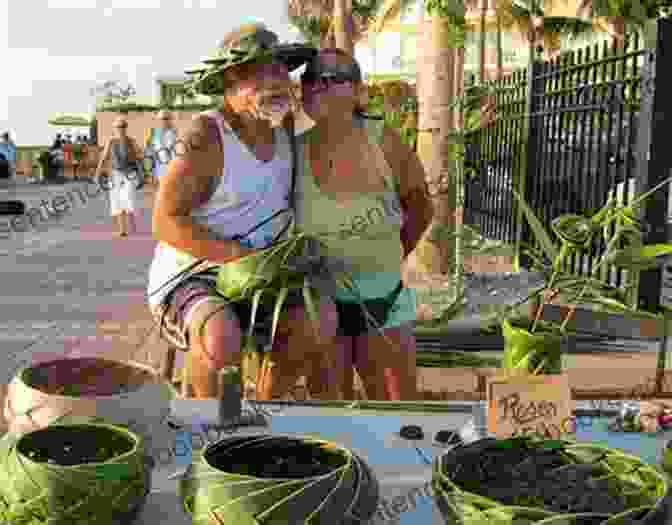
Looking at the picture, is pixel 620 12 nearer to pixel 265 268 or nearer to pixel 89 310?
pixel 89 310

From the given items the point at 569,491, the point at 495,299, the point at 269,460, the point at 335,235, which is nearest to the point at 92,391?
the point at 269,460

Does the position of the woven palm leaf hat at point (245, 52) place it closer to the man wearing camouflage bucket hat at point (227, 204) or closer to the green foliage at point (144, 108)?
the man wearing camouflage bucket hat at point (227, 204)

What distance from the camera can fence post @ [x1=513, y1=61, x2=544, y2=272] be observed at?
5.88m

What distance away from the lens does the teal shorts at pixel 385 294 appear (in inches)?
92.9

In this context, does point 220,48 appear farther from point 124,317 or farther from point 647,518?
point 124,317

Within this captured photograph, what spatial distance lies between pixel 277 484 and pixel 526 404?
53cm

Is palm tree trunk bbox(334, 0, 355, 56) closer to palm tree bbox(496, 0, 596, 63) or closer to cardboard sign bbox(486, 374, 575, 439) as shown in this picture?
cardboard sign bbox(486, 374, 575, 439)

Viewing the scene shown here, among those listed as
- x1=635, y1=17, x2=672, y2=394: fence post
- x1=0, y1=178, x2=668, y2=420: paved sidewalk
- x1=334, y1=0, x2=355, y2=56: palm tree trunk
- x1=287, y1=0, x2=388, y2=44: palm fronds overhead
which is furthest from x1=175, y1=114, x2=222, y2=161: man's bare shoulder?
x1=287, y1=0, x2=388, y2=44: palm fronds overhead

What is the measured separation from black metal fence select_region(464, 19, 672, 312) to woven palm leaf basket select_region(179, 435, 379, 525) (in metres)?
2.56

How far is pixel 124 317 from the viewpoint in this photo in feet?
17.1

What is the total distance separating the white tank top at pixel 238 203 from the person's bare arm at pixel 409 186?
1.14 feet

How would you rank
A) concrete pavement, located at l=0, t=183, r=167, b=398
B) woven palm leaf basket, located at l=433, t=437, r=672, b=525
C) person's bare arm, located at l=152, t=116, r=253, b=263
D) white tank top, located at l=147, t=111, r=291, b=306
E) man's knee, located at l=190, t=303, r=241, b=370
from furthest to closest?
concrete pavement, located at l=0, t=183, r=167, b=398, white tank top, located at l=147, t=111, r=291, b=306, person's bare arm, located at l=152, t=116, r=253, b=263, man's knee, located at l=190, t=303, r=241, b=370, woven palm leaf basket, located at l=433, t=437, r=672, b=525

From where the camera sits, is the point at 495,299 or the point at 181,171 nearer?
the point at 181,171

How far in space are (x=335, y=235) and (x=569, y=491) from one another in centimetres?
138
